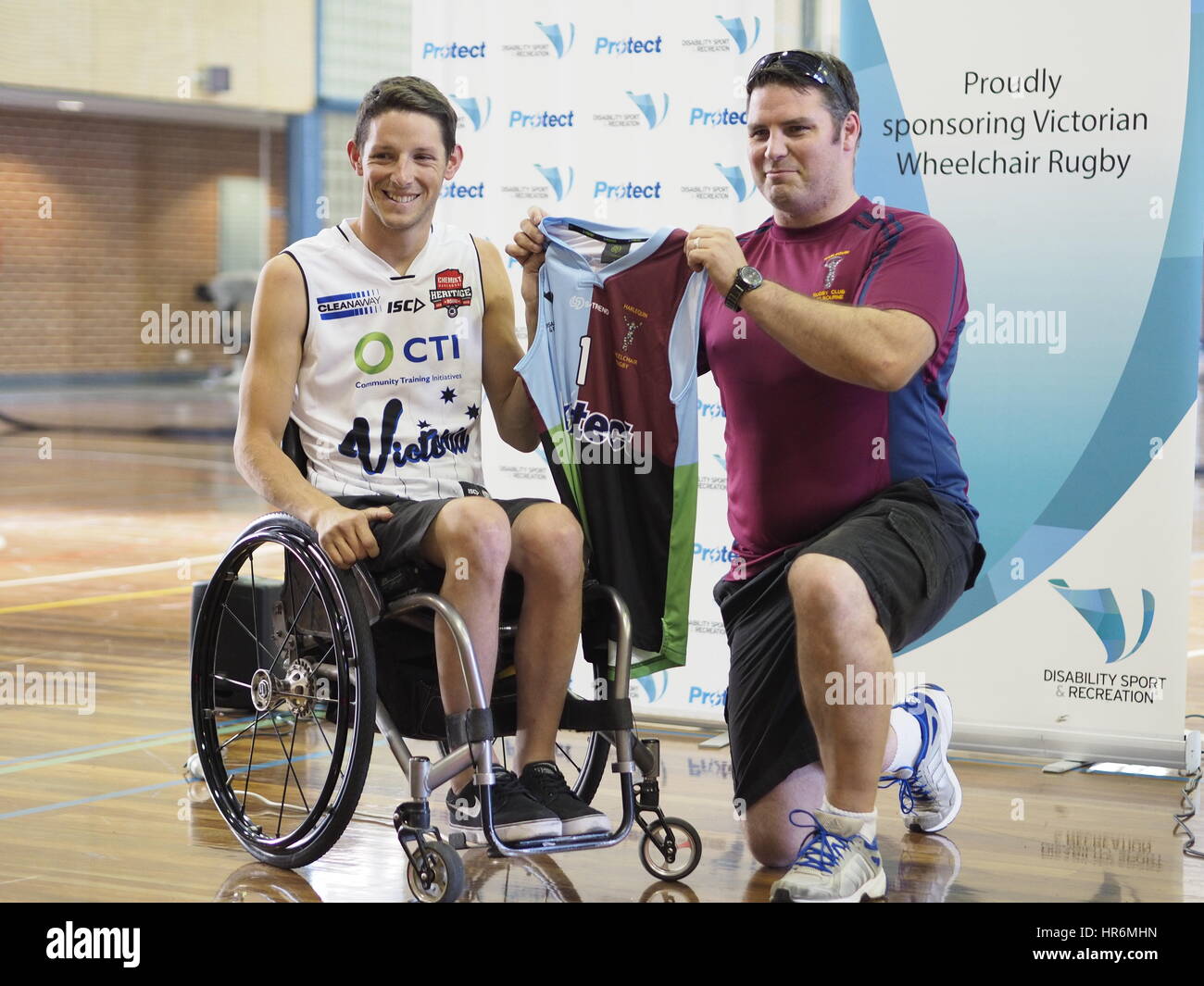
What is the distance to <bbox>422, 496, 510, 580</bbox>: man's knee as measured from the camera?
2.42 m

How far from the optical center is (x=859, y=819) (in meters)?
2.43

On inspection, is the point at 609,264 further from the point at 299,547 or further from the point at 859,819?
the point at 859,819

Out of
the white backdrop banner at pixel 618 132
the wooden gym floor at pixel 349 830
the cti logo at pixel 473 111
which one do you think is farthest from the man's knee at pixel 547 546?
the cti logo at pixel 473 111

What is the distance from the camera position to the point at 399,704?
8.54 ft

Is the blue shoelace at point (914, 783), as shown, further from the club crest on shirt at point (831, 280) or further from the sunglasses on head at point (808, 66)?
the sunglasses on head at point (808, 66)

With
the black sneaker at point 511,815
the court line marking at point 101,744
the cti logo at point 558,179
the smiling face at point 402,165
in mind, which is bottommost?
the court line marking at point 101,744

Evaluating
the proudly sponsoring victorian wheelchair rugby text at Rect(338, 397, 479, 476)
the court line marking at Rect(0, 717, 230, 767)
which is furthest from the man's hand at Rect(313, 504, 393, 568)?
the court line marking at Rect(0, 717, 230, 767)

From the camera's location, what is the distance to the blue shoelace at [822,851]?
243 cm

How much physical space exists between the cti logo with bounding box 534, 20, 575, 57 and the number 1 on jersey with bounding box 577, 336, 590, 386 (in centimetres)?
132

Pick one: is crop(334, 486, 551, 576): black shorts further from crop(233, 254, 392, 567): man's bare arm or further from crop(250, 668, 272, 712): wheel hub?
crop(250, 668, 272, 712): wheel hub

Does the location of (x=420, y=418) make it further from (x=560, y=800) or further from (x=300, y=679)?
(x=560, y=800)

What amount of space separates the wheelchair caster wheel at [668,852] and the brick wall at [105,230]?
1331cm

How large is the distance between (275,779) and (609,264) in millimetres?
1355

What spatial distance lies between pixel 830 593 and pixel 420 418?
779 millimetres
